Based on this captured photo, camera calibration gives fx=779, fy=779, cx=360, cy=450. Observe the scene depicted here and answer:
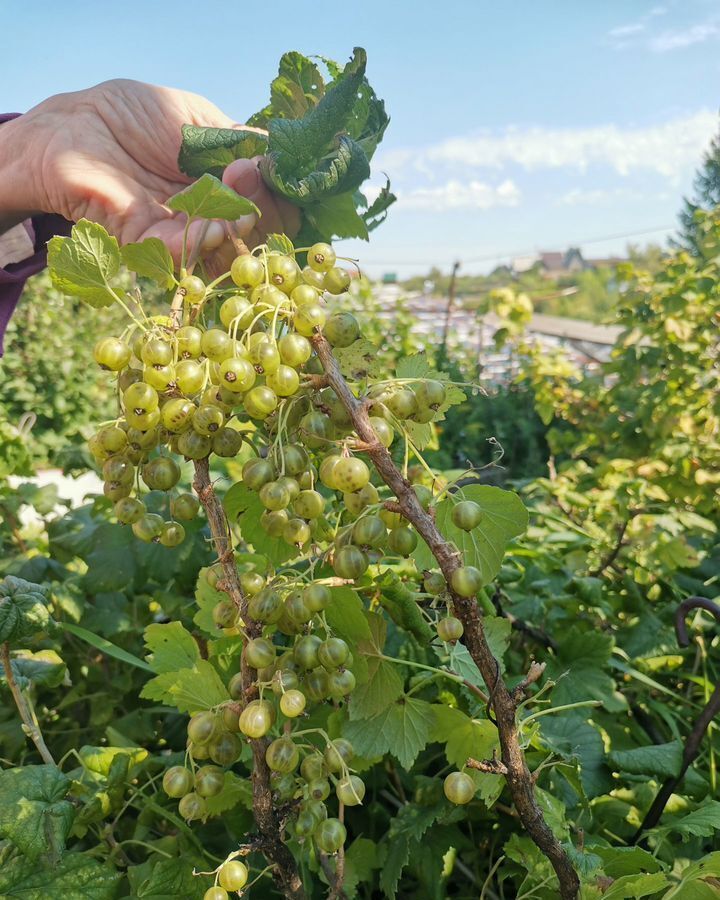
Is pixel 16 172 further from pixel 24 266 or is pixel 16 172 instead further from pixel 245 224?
pixel 245 224

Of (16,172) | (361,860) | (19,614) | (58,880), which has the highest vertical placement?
(16,172)

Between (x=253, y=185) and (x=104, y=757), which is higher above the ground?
(x=253, y=185)

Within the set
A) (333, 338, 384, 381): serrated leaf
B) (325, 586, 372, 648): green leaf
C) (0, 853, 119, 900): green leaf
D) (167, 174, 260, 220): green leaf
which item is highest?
(167, 174, 260, 220): green leaf

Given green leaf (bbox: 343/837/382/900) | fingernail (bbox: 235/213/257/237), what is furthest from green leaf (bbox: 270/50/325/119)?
green leaf (bbox: 343/837/382/900)

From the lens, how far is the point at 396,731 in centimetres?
86

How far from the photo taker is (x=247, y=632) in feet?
2.36

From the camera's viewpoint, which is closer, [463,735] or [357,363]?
[357,363]

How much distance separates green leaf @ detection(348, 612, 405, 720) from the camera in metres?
0.84

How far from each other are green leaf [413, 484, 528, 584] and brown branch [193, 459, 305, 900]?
6.8 inches

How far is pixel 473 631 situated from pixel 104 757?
0.58 m

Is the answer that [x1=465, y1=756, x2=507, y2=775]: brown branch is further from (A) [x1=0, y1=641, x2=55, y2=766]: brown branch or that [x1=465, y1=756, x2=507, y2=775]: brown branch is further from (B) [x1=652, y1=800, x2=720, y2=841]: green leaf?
(A) [x1=0, y1=641, x2=55, y2=766]: brown branch

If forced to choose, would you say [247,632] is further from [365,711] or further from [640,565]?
[640,565]

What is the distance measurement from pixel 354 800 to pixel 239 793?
0.28 metres

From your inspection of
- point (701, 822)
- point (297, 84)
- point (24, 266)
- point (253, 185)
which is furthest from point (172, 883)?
point (24, 266)
